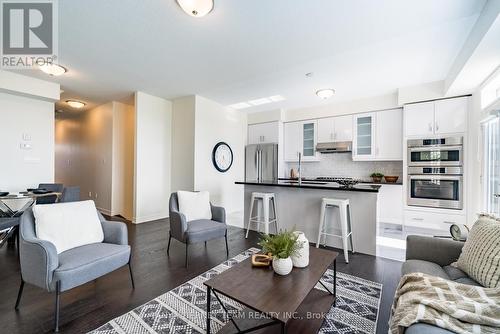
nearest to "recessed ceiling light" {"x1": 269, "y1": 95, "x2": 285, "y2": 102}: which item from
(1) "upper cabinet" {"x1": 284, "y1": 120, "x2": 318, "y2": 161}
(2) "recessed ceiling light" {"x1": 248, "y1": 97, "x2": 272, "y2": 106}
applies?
(2) "recessed ceiling light" {"x1": 248, "y1": 97, "x2": 272, "y2": 106}

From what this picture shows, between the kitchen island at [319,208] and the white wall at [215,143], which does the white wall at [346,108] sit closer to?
the white wall at [215,143]

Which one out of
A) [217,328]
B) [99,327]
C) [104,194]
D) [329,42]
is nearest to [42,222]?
[99,327]

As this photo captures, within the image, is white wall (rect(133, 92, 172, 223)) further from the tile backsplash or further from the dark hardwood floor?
the tile backsplash

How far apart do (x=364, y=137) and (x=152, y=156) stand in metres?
4.56

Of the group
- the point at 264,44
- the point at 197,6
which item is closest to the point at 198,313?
the point at 197,6

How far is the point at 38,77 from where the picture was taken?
3.81 m

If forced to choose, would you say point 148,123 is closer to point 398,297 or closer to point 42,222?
point 42,222

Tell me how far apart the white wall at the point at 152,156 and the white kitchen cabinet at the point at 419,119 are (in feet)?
16.0

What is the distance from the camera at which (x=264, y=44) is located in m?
2.72

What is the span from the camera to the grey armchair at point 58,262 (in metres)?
1.57

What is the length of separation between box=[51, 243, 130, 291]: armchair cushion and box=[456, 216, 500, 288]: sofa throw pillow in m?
2.64

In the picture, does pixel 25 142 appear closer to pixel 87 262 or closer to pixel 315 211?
pixel 87 262

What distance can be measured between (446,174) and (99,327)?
4922 millimetres

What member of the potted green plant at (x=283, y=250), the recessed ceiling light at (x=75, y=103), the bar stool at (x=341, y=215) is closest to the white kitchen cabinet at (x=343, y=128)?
the bar stool at (x=341, y=215)
